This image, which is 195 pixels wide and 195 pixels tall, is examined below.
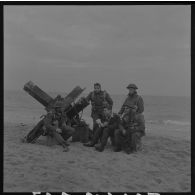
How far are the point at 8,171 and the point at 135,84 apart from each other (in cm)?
298

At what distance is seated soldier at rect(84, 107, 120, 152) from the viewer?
6828 millimetres

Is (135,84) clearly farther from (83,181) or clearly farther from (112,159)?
(83,181)

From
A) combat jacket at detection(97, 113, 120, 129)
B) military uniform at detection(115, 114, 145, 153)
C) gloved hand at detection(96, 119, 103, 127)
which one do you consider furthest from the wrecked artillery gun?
military uniform at detection(115, 114, 145, 153)

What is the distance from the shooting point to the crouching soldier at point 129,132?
6.73 meters

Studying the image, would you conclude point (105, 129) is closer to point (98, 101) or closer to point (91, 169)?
point (98, 101)

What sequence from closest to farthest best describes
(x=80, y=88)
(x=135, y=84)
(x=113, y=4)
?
(x=113, y=4)
(x=135, y=84)
(x=80, y=88)

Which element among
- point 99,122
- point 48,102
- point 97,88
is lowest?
point 99,122

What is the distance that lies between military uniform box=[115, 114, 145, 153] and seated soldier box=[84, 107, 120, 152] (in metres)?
0.16

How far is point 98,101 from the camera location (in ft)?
23.8

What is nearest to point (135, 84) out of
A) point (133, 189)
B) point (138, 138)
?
point (138, 138)

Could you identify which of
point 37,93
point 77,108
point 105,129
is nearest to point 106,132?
point 105,129

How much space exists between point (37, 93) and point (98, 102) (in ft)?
4.54

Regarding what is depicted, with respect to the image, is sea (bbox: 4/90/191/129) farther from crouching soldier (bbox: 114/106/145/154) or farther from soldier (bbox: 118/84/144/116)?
crouching soldier (bbox: 114/106/145/154)

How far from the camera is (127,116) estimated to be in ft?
22.6
